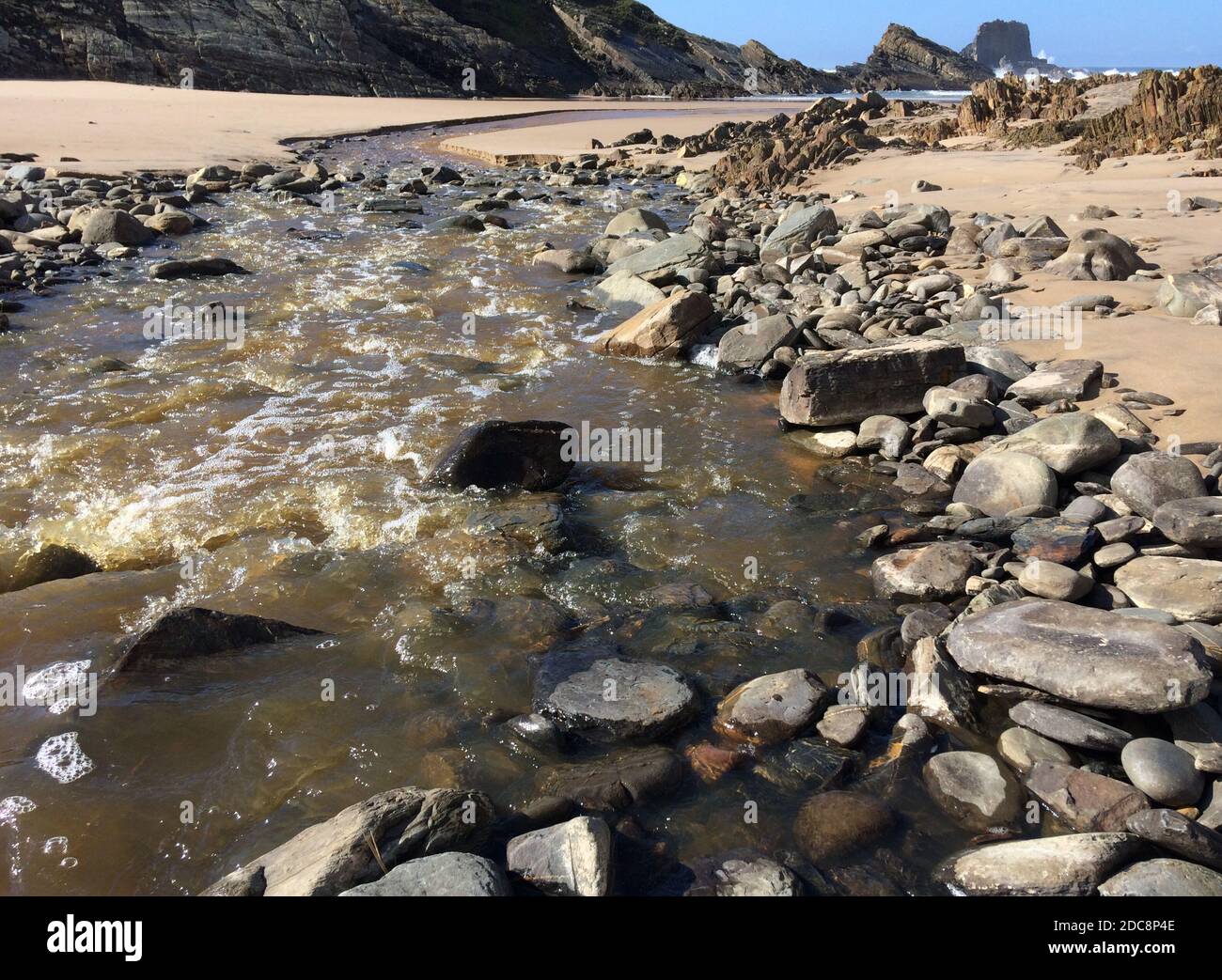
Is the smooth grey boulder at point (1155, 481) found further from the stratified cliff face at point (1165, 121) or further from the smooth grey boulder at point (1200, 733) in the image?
the stratified cliff face at point (1165, 121)

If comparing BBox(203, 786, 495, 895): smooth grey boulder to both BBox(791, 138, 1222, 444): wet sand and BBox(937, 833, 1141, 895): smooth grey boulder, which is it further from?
BBox(791, 138, 1222, 444): wet sand

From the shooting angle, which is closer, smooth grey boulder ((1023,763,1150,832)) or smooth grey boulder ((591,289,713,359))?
smooth grey boulder ((1023,763,1150,832))

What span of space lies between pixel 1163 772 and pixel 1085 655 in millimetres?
584

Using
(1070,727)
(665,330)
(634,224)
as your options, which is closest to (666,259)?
(665,330)

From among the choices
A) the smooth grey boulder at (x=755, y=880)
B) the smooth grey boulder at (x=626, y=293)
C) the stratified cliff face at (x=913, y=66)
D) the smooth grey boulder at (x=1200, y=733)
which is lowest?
the smooth grey boulder at (x=755, y=880)

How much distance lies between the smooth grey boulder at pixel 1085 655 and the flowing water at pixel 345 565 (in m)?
0.71

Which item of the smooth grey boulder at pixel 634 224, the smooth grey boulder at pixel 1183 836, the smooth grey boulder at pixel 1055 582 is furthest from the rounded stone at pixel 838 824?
the smooth grey boulder at pixel 634 224

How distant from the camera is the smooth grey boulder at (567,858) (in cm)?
301

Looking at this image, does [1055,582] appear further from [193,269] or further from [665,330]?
[193,269]

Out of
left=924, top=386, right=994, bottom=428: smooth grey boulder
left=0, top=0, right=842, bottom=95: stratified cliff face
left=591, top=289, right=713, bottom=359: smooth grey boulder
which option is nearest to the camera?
left=924, top=386, right=994, bottom=428: smooth grey boulder

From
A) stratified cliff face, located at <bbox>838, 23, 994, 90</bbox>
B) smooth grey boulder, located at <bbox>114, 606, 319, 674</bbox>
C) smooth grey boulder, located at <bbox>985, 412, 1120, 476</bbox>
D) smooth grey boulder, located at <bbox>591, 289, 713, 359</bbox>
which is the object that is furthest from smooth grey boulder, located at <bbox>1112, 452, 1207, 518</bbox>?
stratified cliff face, located at <bbox>838, 23, 994, 90</bbox>

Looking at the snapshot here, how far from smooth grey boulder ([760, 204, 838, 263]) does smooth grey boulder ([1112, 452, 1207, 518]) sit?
25.9 feet

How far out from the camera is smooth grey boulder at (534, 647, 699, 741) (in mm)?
3895
